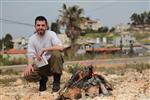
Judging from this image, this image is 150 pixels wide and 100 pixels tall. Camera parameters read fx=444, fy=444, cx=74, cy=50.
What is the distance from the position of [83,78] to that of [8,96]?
126 cm

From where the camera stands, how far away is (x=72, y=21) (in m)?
45.0

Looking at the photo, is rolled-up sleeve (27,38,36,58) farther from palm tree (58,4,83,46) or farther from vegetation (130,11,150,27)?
vegetation (130,11,150,27)

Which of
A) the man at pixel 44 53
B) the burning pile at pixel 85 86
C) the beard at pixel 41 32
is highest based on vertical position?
the beard at pixel 41 32

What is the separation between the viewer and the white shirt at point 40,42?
269 inches

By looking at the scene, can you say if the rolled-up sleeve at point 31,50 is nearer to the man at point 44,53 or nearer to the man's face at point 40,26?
the man at point 44,53

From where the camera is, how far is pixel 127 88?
6762 mm

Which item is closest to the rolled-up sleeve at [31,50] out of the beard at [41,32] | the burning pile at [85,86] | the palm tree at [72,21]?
the beard at [41,32]

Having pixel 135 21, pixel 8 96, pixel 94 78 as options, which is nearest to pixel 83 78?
pixel 94 78

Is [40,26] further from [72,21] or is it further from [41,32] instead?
[72,21]

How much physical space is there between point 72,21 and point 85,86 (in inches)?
1530

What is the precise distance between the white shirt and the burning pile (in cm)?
67

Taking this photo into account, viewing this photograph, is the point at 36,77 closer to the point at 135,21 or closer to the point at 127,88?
the point at 127,88

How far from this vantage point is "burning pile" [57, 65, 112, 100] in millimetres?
6152

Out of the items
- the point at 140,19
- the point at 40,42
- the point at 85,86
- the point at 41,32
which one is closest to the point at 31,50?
the point at 40,42
